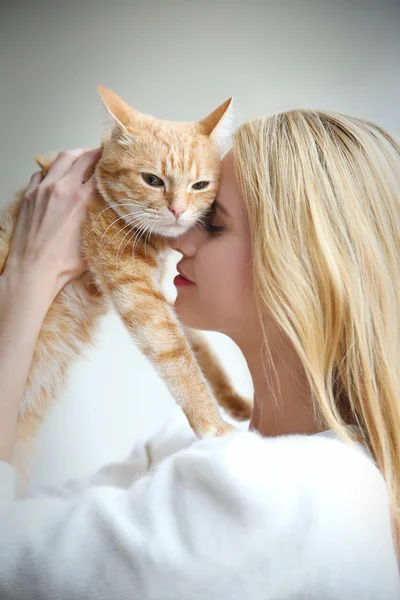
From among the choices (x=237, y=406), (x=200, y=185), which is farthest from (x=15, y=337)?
(x=237, y=406)

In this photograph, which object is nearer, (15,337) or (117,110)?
(15,337)

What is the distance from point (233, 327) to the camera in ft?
3.34

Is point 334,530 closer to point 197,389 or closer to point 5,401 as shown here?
point 197,389

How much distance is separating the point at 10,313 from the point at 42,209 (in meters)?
0.23

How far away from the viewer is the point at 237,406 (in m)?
1.27

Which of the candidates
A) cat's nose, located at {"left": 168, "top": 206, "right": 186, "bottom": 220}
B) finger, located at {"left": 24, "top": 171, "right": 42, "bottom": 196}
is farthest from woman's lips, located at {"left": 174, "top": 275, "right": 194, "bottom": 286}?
A: finger, located at {"left": 24, "top": 171, "right": 42, "bottom": 196}

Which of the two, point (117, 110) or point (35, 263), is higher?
point (117, 110)

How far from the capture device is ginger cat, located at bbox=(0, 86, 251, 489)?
3.30 feet

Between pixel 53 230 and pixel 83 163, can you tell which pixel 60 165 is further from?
pixel 53 230

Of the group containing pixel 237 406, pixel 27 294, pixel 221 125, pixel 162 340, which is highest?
pixel 221 125

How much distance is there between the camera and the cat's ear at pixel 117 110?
102 cm

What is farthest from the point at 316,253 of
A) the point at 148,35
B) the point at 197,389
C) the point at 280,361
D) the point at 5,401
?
the point at 148,35

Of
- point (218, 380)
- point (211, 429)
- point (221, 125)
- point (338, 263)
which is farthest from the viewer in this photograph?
point (218, 380)

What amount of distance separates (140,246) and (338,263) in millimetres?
419
